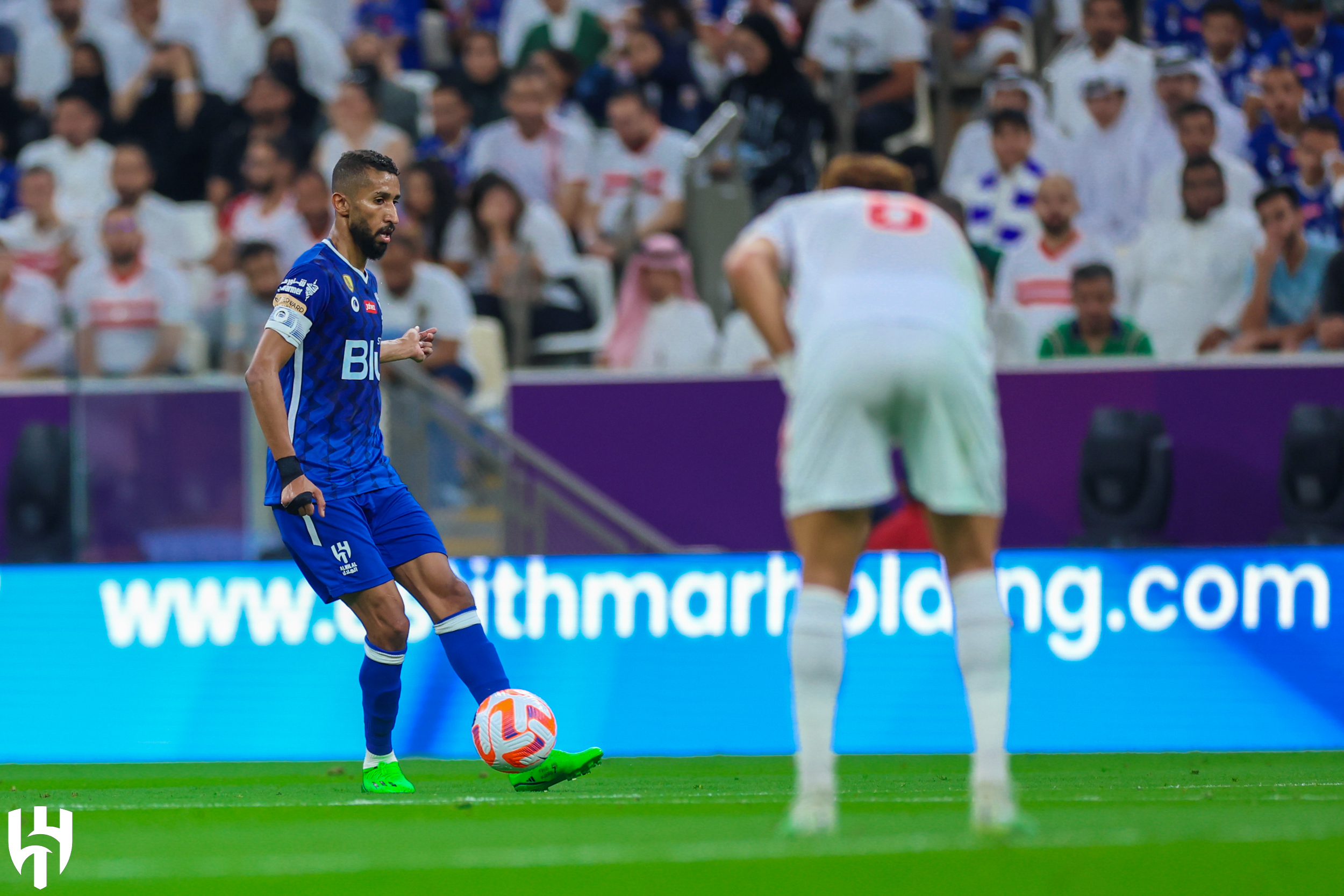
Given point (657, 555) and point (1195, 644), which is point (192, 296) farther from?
point (1195, 644)

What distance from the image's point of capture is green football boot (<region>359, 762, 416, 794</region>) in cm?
608

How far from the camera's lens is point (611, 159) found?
12070 mm

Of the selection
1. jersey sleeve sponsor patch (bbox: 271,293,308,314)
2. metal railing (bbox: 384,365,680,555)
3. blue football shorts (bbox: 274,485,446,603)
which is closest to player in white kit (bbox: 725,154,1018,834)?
jersey sleeve sponsor patch (bbox: 271,293,308,314)

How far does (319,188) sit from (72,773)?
4622 millimetres

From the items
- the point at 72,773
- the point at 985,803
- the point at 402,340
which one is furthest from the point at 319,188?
the point at 985,803

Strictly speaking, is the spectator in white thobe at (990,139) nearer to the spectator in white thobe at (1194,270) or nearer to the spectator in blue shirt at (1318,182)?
the spectator in white thobe at (1194,270)

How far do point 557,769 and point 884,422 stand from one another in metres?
2.15

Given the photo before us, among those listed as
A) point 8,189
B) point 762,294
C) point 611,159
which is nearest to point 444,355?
point 611,159

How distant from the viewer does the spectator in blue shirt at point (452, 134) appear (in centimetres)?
1249

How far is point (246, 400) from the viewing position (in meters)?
9.21

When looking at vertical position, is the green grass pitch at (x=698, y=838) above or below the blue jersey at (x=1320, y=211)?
below

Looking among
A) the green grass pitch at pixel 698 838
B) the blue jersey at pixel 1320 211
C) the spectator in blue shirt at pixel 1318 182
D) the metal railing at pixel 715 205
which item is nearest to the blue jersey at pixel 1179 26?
the spectator in blue shirt at pixel 1318 182

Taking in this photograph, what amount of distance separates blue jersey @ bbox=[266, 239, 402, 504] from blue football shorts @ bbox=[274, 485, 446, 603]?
2.6 inches

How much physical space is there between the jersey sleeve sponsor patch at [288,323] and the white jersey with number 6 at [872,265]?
1.78 m
